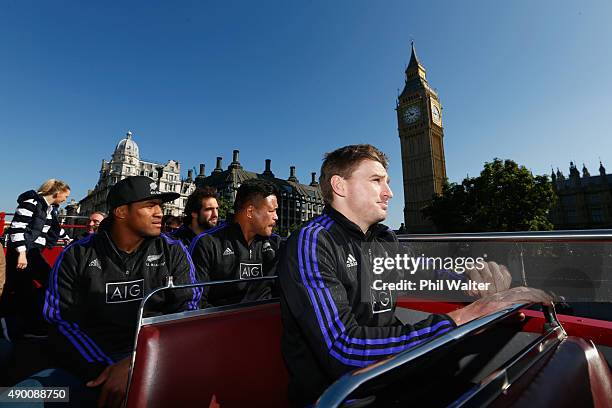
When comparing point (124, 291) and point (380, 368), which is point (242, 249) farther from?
point (380, 368)

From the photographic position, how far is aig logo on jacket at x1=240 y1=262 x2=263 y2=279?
366 cm

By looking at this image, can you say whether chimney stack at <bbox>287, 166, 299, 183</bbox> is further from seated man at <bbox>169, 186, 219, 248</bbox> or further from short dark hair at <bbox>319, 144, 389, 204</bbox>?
short dark hair at <bbox>319, 144, 389, 204</bbox>

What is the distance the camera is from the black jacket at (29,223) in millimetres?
4320

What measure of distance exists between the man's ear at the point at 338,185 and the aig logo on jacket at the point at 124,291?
1.83 metres

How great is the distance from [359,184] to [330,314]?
815mm

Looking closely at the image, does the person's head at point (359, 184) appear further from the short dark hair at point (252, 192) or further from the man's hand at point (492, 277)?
the short dark hair at point (252, 192)

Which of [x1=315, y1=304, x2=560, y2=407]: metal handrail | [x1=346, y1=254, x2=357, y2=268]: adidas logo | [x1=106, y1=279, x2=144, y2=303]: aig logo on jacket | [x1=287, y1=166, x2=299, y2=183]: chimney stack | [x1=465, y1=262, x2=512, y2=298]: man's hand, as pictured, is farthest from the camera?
[x1=287, y1=166, x2=299, y2=183]: chimney stack

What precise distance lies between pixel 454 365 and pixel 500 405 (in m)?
1.17

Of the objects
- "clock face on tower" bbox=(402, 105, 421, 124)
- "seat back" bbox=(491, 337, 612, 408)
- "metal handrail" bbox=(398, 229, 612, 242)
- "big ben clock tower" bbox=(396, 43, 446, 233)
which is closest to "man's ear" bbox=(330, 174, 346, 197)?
"seat back" bbox=(491, 337, 612, 408)

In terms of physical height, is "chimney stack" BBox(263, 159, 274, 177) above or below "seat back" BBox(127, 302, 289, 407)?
above

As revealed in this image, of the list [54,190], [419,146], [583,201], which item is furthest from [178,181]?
[583,201]

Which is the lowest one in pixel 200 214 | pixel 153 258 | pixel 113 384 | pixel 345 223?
pixel 113 384

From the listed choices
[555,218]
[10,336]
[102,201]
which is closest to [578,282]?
[10,336]

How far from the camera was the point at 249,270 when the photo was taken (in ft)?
12.3
